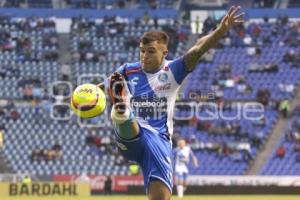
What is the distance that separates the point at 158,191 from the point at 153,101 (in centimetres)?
107

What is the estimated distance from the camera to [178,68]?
29.3 ft

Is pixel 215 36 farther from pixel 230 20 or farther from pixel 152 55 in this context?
pixel 152 55

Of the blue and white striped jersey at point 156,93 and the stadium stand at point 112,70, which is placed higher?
the blue and white striped jersey at point 156,93

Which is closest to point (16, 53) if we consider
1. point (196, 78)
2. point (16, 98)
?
point (16, 98)

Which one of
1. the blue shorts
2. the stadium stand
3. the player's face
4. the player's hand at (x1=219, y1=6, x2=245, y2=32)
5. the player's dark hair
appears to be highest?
the player's hand at (x1=219, y1=6, x2=245, y2=32)

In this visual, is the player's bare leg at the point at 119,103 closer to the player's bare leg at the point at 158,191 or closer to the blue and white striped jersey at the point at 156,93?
the blue and white striped jersey at the point at 156,93

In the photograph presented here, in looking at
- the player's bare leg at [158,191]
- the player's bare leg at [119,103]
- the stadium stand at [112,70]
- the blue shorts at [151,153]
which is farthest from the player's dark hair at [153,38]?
the stadium stand at [112,70]

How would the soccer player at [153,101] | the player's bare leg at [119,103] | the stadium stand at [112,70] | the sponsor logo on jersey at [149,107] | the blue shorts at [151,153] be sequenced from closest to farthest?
the player's bare leg at [119,103], the soccer player at [153,101], the blue shorts at [151,153], the sponsor logo on jersey at [149,107], the stadium stand at [112,70]

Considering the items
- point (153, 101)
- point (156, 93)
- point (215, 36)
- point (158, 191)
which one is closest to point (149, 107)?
point (153, 101)

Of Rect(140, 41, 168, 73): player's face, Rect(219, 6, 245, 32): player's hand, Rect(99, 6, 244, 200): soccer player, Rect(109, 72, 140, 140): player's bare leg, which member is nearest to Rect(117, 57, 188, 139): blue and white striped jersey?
Rect(99, 6, 244, 200): soccer player

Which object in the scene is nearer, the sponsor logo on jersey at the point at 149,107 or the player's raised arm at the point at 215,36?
the player's raised arm at the point at 215,36

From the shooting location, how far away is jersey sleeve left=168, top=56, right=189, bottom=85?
8922 mm

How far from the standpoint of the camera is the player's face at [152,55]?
8.78 m

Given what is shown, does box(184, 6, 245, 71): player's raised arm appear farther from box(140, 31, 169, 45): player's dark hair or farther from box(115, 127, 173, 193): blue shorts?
box(115, 127, 173, 193): blue shorts
